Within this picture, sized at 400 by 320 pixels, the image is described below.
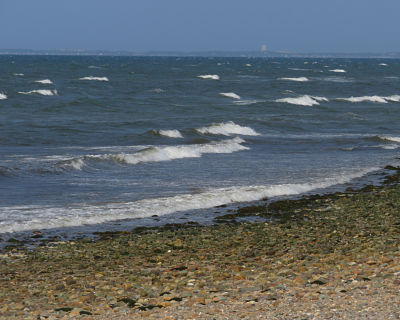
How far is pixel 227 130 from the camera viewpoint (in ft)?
112

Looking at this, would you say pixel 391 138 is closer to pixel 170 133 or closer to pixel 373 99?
pixel 170 133

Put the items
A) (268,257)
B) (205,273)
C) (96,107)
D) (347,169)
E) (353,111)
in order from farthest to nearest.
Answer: (353,111) → (96,107) → (347,169) → (268,257) → (205,273)

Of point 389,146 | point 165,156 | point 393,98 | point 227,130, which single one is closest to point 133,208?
point 165,156

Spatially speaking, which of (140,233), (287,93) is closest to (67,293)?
(140,233)

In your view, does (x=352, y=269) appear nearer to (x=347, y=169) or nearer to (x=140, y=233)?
(x=140, y=233)

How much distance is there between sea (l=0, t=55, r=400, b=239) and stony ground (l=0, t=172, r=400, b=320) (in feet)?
6.03

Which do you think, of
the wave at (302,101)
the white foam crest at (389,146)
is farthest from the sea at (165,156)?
the wave at (302,101)

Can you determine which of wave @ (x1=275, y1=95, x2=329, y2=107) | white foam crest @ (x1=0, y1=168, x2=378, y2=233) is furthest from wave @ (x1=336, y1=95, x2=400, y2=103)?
white foam crest @ (x1=0, y1=168, x2=378, y2=233)

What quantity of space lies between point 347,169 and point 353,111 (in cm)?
2658

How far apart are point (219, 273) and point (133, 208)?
580 cm

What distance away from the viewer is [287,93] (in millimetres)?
63750

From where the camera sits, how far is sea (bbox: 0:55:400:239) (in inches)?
601

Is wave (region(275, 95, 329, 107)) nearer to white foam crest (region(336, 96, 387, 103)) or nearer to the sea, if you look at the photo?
the sea

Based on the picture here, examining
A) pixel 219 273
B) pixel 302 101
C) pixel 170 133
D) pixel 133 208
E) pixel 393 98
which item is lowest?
pixel 393 98
